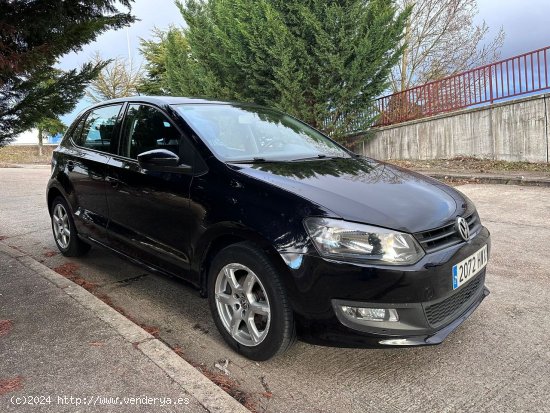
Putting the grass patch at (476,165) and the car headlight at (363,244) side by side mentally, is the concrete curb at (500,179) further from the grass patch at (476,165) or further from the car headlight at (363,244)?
the car headlight at (363,244)

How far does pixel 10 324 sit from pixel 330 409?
2.28 m

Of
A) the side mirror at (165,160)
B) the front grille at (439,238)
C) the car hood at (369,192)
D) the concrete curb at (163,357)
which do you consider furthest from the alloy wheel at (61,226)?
the front grille at (439,238)

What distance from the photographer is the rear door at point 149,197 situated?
308 cm

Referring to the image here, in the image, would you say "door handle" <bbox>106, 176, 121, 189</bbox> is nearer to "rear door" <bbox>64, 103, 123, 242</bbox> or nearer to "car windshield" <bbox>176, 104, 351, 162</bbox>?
Answer: "rear door" <bbox>64, 103, 123, 242</bbox>

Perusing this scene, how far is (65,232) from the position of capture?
15.8ft

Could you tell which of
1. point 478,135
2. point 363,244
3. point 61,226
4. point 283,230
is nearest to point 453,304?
point 363,244

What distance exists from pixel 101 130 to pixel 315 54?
28.5 ft

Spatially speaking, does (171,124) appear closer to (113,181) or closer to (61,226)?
(113,181)

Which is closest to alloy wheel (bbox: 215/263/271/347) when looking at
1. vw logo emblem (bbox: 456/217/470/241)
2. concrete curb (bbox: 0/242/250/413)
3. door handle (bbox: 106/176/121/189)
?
concrete curb (bbox: 0/242/250/413)

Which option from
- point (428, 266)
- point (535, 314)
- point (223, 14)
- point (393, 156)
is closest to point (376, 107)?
point (393, 156)

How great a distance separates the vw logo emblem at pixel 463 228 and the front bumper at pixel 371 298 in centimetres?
24

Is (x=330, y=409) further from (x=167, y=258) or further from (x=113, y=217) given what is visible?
(x=113, y=217)

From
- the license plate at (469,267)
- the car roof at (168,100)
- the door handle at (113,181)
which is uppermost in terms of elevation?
the car roof at (168,100)

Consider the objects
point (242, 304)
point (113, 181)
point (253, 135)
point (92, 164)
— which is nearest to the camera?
point (242, 304)
